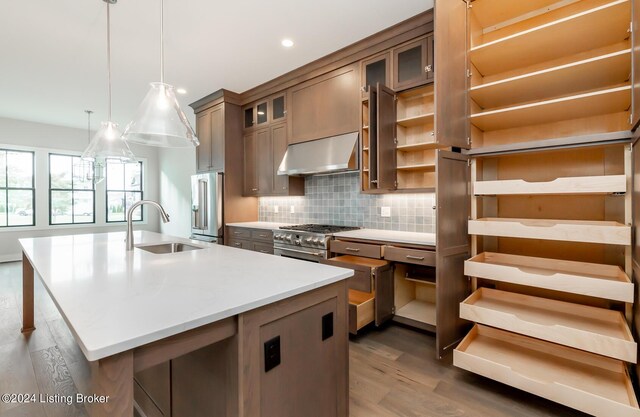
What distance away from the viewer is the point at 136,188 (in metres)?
7.51

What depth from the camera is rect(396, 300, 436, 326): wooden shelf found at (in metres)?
2.66

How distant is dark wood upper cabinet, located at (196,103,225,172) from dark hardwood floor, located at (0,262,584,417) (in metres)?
2.68

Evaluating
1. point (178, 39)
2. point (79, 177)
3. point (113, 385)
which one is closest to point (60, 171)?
point (79, 177)

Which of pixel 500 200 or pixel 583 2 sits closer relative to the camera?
pixel 583 2

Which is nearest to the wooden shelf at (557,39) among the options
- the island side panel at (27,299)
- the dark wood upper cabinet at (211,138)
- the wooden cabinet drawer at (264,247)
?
the wooden cabinet drawer at (264,247)

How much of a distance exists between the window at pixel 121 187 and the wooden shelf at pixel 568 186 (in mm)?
7586

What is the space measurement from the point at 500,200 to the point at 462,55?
114cm

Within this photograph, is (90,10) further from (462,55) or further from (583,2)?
(583,2)

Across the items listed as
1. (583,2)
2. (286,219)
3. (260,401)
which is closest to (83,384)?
(260,401)

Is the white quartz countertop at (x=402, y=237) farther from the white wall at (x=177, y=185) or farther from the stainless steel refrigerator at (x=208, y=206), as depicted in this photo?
the white wall at (x=177, y=185)

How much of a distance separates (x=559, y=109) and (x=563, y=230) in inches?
31.2

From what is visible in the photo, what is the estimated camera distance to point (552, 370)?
6.00 ft

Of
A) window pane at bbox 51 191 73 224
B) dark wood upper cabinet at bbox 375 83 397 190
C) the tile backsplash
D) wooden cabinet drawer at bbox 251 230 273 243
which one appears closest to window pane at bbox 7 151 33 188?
window pane at bbox 51 191 73 224

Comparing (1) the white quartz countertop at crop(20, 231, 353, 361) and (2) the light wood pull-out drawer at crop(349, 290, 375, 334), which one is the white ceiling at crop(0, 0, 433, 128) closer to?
(1) the white quartz countertop at crop(20, 231, 353, 361)
